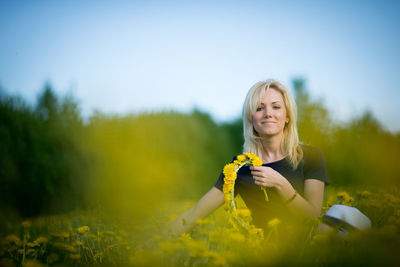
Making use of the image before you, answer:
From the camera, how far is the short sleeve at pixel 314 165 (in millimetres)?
2338

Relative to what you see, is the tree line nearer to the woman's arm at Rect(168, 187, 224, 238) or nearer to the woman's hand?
the woman's arm at Rect(168, 187, 224, 238)

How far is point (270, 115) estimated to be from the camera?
2.46m

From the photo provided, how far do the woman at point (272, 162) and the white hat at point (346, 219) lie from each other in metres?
0.30

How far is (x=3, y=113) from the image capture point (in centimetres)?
728

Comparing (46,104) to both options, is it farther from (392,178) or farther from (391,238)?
(392,178)

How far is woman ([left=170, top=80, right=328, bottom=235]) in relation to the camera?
2.32 m

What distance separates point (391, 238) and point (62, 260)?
2.28 meters

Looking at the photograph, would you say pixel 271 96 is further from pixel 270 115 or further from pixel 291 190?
pixel 291 190

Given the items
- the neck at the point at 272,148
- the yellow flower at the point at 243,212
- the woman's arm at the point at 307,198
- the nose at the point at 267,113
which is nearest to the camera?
the yellow flower at the point at 243,212

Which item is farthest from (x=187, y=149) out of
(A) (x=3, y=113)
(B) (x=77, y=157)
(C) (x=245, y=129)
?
(C) (x=245, y=129)

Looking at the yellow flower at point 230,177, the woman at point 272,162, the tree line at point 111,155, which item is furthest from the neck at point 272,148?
the tree line at point 111,155

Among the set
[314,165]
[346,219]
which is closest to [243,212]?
[346,219]

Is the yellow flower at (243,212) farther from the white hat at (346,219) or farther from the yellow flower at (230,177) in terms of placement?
the white hat at (346,219)

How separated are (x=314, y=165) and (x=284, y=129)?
456mm
